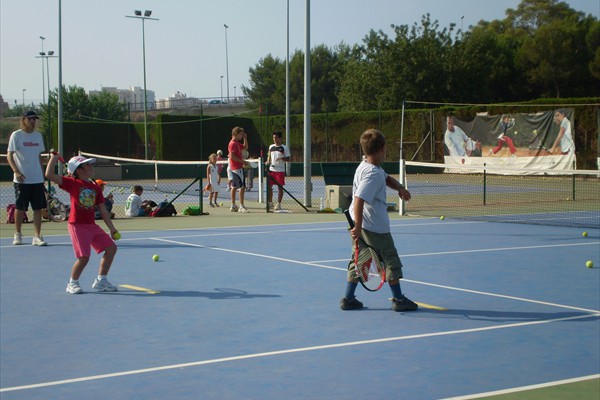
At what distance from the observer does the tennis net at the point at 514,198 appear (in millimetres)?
16297

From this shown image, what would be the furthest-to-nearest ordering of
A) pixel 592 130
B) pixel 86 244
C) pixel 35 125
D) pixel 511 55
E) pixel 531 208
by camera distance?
1. pixel 511 55
2. pixel 592 130
3. pixel 531 208
4. pixel 35 125
5. pixel 86 244

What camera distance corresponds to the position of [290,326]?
21.7ft

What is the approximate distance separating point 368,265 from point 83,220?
272 centimetres

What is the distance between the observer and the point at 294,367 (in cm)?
543

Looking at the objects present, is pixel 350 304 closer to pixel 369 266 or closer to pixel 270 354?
pixel 369 266

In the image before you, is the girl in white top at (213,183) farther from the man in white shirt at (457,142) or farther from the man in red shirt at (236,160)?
the man in white shirt at (457,142)

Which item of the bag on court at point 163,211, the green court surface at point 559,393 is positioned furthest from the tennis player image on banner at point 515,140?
the green court surface at point 559,393

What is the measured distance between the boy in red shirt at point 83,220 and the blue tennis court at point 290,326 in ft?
0.63

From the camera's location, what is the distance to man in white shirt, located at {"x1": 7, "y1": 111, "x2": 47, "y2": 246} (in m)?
11.6

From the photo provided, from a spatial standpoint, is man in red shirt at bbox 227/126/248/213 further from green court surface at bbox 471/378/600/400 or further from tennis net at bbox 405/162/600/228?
green court surface at bbox 471/378/600/400

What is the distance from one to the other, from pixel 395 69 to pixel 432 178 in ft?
59.1

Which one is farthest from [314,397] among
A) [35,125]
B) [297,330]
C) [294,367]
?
[35,125]

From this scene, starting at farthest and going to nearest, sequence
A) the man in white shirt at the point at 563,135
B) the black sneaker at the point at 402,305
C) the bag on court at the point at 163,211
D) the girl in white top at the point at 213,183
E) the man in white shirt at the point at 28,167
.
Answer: the man in white shirt at the point at 563,135 → the girl in white top at the point at 213,183 → the bag on court at the point at 163,211 → the man in white shirt at the point at 28,167 → the black sneaker at the point at 402,305

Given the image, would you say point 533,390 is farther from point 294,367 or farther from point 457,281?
point 457,281
